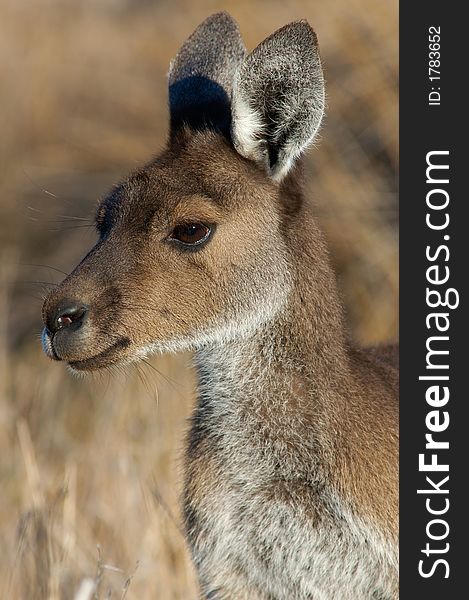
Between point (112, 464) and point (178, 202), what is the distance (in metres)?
2.87

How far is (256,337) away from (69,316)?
72cm

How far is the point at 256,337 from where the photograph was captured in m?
4.39

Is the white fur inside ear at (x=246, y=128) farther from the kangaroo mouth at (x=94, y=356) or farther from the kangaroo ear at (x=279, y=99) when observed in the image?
the kangaroo mouth at (x=94, y=356)

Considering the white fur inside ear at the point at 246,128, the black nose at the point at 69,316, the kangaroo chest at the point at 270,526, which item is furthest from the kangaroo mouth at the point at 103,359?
the white fur inside ear at the point at 246,128

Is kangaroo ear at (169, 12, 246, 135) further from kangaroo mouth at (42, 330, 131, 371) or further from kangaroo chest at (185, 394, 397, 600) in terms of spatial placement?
kangaroo chest at (185, 394, 397, 600)

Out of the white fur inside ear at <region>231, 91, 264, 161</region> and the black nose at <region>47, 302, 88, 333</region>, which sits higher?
the white fur inside ear at <region>231, 91, 264, 161</region>

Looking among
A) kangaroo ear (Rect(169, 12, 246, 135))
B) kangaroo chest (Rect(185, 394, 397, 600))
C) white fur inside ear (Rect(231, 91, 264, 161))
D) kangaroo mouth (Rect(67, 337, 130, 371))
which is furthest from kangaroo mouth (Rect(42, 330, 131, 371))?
kangaroo ear (Rect(169, 12, 246, 135))

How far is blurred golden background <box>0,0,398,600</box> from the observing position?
18.8ft

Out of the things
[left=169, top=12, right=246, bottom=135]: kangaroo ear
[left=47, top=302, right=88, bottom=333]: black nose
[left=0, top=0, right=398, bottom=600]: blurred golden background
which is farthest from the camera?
[left=0, top=0, right=398, bottom=600]: blurred golden background

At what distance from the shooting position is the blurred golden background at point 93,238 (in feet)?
18.8

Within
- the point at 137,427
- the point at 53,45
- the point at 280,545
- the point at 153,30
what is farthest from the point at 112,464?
the point at 53,45

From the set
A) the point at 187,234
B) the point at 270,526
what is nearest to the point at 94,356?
the point at 187,234

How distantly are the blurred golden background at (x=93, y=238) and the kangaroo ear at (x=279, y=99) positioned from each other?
607 millimetres

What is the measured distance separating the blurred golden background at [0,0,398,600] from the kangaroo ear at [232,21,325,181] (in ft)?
1.99
